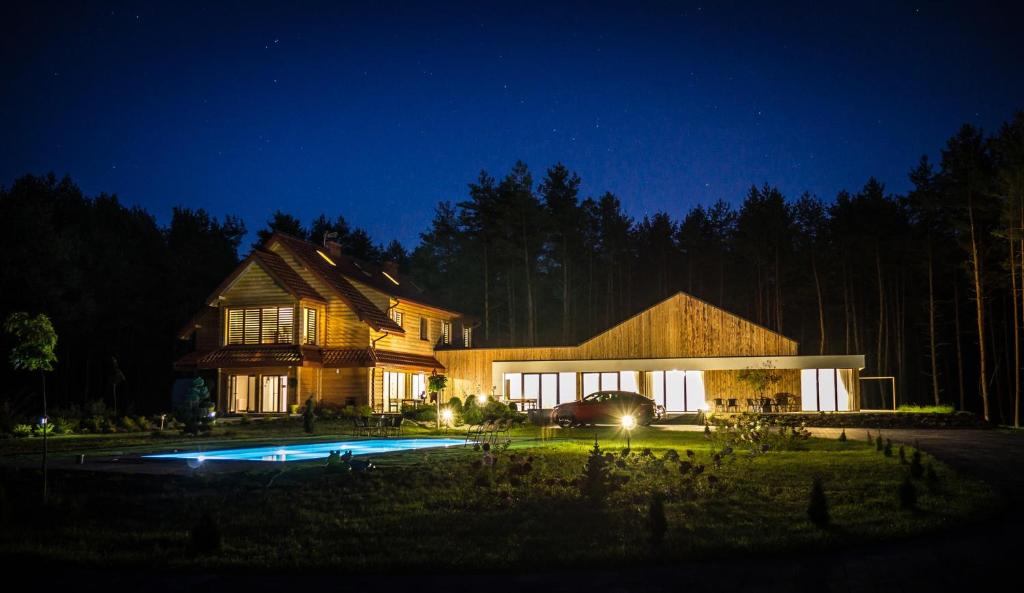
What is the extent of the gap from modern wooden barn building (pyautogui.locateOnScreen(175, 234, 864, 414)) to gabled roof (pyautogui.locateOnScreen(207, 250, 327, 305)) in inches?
2.6

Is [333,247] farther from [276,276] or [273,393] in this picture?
[273,393]

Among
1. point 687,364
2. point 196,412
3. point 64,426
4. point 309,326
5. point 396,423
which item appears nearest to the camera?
point 396,423

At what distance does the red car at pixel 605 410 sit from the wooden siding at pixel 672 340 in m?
6.85

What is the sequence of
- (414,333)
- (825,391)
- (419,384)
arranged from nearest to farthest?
(825,391)
(414,333)
(419,384)

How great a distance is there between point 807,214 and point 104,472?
1855 inches

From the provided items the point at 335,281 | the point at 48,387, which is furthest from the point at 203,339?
the point at 48,387

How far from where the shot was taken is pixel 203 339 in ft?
123

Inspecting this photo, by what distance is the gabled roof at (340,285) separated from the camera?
35.4m

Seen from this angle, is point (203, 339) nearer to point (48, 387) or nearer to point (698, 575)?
point (48, 387)

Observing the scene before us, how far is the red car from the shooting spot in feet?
99.1

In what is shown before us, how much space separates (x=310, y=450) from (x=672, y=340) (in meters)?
21.6

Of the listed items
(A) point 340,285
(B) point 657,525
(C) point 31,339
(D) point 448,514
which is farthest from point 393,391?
(B) point 657,525

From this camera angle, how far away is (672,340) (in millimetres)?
37625

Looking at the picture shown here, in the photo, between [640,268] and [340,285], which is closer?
[340,285]
